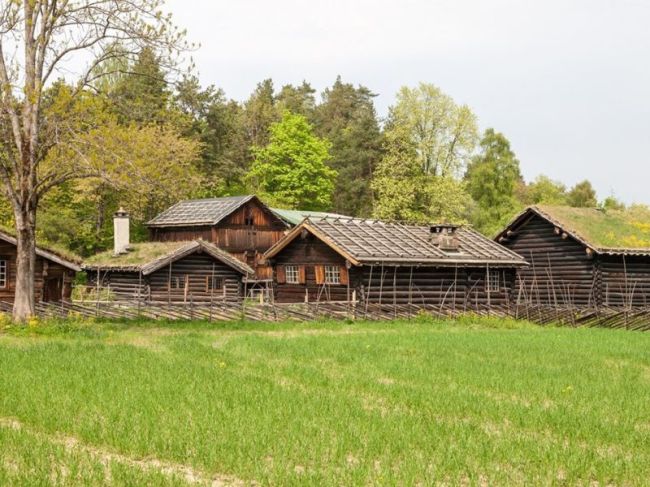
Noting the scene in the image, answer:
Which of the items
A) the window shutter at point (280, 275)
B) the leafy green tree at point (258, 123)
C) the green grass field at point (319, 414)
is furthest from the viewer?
the leafy green tree at point (258, 123)

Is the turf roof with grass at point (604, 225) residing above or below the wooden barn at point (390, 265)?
above

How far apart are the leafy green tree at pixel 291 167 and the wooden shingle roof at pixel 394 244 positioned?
33035 mm

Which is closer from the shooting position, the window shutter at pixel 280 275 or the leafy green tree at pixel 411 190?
the window shutter at pixel 280 275

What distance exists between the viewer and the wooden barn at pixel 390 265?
125 ft

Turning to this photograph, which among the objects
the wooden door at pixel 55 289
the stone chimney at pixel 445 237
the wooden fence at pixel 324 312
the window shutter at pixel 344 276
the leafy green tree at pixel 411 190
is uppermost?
the leafy green tree at pixel 411 190

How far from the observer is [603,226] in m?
43.7

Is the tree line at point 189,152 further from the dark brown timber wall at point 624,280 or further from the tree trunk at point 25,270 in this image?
the dark brown timber wall at point 624,280

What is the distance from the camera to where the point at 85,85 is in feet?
93.4

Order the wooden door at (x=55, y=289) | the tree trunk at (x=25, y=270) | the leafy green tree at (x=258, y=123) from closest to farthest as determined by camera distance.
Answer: the tree trunk at (x=25, y=270) < the wooden door at (x=55, y=289) < the leafy green tree at (x=258, y=123)

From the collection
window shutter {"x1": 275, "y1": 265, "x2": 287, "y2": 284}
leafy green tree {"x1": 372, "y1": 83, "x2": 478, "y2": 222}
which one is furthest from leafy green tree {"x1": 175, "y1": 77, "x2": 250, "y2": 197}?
window shutter {"x1": 275, "y1": 265, "x2": 287, "y2": 284}

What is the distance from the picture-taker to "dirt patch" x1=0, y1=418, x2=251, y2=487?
29.4 ft

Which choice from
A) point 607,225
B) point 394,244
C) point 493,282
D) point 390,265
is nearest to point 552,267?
point 607,225

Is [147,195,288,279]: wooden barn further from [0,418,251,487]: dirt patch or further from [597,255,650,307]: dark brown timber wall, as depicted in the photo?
[0,418,251,487]: dirt patch

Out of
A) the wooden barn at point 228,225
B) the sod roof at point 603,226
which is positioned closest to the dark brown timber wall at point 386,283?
the sod roof at point 603,226
